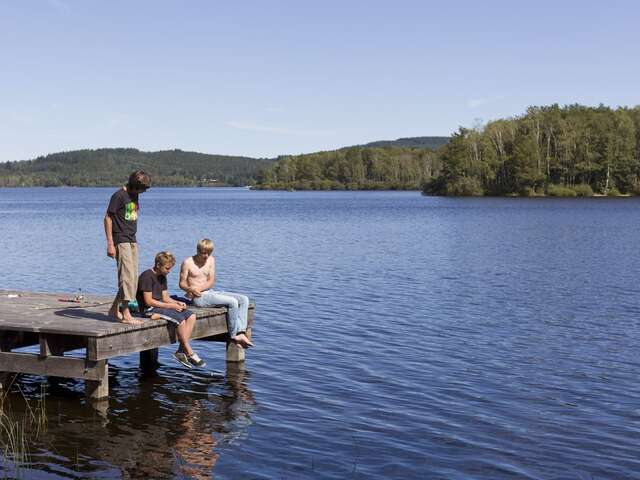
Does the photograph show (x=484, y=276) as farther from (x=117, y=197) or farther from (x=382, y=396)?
(x=117, y=197)

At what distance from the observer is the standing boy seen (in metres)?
11.0

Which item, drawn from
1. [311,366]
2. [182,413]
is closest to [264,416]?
[182,413]

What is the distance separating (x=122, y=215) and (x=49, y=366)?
2436mm

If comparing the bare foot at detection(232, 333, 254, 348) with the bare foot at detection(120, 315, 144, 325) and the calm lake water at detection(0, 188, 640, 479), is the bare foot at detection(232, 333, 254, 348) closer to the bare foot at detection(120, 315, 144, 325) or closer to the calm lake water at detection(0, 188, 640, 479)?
the calm lake water at detection(0, 188, 640, 479)

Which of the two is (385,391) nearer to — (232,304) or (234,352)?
(232,304)

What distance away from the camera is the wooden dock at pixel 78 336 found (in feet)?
35.0

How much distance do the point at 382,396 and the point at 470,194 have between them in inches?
4972

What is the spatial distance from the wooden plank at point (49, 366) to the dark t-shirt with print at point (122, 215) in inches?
73.1

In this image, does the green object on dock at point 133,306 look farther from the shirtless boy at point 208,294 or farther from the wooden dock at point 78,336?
the shirtless boy at point 208,294

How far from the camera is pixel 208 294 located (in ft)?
42.1

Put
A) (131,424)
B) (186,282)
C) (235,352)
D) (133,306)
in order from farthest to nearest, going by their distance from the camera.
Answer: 1. (235,352)
2. (186,282)
3. (133,306)
4. (131,424)

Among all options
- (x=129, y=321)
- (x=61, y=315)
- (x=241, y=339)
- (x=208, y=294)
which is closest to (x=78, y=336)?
(x=61, y=315)

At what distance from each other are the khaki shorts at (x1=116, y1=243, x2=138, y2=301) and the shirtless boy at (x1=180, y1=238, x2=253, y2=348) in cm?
132

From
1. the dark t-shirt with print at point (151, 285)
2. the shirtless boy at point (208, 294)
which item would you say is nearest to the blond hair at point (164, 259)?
the dark t-shirt with print at point (151, 285)
